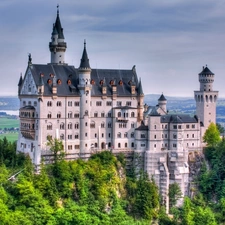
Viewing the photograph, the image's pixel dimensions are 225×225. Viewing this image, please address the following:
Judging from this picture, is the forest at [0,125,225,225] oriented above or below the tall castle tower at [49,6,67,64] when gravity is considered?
below

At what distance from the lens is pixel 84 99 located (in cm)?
10206

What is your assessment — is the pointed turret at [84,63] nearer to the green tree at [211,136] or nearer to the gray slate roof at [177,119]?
the gray slate roof at [177,119]

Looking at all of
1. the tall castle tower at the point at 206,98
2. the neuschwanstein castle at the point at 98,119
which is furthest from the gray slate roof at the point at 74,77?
the tall castle tower at the point at 206,98

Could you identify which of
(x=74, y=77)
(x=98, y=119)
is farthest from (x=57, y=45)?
(x=98, y=119)

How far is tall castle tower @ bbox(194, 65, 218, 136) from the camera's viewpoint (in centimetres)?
11281

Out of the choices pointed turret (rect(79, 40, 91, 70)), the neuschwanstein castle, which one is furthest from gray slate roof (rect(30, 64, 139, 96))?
pointed turret (rect(79, 40, 91, 70))

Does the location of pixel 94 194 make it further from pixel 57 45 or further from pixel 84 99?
pixel 57 45

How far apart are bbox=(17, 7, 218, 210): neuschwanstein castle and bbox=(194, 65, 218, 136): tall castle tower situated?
182 centimetres

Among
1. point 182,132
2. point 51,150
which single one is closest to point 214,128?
point 182,132

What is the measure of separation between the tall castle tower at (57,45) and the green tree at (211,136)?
2953 cm

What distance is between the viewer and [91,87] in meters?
103

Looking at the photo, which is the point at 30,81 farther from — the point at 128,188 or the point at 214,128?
the point at 214,128

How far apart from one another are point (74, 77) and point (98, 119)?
839 centimetres

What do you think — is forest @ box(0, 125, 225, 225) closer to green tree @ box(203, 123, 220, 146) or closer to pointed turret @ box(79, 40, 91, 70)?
green tree @ box(203, 123, 220, 146)
